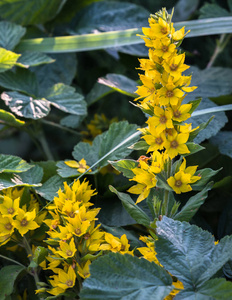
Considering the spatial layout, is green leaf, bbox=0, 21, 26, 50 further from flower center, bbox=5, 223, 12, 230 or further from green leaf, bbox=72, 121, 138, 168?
flower center, bbox=5, 223, 12, 230

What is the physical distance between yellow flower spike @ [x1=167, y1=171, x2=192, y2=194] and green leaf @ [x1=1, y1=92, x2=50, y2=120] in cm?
42

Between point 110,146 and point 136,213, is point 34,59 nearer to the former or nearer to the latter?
point 110,146

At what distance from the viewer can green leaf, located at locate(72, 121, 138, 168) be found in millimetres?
859

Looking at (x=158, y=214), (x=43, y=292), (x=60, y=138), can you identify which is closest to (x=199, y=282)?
(x=158, y=214)

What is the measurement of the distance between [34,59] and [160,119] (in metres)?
0.57

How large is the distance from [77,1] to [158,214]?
0.94m

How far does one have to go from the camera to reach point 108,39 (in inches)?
43.9

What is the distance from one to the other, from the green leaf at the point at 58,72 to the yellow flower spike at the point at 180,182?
0.67m

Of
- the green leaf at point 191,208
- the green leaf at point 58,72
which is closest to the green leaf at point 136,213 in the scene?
the green leaf at point 191,208

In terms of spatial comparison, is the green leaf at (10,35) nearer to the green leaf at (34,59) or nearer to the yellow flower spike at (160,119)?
the green leaf at (34,59)

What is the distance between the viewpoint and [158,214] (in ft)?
2.22

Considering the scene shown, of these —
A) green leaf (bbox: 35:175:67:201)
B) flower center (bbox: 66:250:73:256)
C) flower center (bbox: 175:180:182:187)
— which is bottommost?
flower center (bbox: 66:250:73:256)

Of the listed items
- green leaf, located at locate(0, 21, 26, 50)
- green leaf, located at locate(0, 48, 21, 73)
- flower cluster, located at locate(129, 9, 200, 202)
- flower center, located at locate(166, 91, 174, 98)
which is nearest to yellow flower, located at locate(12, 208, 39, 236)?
flower cluster, located at locate(129, 9, 200, 202)

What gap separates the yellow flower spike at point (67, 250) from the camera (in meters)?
0.63
